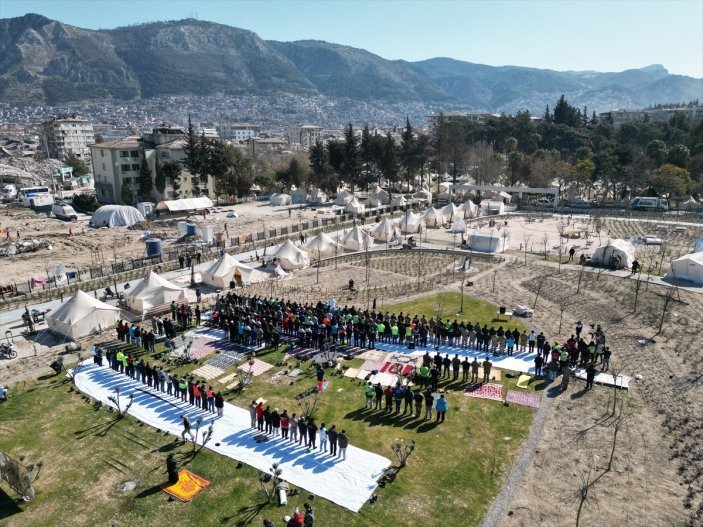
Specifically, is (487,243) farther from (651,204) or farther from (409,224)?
(651,204)

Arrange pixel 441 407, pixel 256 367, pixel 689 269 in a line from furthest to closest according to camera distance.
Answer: pixel 689 269
pixel 256 367
pixel 441 407

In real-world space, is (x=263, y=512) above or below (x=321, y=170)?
below

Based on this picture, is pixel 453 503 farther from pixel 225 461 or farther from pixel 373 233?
pixel 373 233

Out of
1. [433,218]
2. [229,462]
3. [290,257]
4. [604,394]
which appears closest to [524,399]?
[604,394]

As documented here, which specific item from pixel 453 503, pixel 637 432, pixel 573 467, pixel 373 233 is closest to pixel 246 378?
pixel 453 503

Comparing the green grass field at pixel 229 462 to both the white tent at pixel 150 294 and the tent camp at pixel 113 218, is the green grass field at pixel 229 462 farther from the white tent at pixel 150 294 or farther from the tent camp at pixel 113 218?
the tent camp at pixel 113 218

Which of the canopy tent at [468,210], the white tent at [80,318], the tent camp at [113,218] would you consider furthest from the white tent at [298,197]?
the white tent at [80,318]
